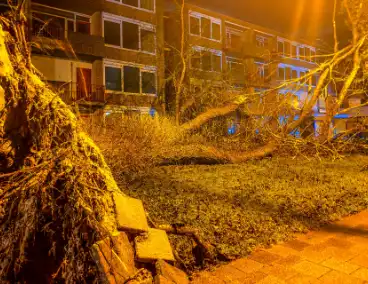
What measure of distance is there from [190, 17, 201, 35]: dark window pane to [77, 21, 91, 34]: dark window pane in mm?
8017

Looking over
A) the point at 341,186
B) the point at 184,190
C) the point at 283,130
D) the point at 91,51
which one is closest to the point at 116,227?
the point at 184,190

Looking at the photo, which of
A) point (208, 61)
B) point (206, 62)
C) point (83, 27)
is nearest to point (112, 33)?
point (83, 27)

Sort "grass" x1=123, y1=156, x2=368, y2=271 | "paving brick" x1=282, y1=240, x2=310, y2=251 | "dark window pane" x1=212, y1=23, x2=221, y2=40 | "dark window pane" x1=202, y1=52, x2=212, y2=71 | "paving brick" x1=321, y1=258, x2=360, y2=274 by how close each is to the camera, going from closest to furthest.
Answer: "paving brick" x1=321, y1=258, x2=360, y2=274, "paving brick" x1=282, y1=240, x2=310, y2=251, "grass" x1=123, y1=156, x2=368, y2=271, "dark window pane" x1=202, y1=52, x2=212, y2=71, "dark window pane" x1=212, y1=23, x2=221, y2=40

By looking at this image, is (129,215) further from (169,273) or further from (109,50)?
(109,50)

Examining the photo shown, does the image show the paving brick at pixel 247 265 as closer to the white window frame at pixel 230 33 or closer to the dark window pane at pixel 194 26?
the dark window pane at pixel 194 26

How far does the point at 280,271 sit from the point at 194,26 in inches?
922

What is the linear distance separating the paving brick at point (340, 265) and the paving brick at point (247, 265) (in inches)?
27.9

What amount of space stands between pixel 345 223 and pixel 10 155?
4.68 m

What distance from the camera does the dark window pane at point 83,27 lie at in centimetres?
1960

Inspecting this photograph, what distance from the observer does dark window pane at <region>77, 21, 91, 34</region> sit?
19.6 m

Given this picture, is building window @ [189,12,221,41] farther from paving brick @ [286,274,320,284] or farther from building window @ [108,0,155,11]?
paving brick @ [286,274,320,284]

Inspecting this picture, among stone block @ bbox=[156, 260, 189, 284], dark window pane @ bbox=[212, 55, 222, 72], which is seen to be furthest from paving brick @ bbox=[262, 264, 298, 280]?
dark window pane @ bbox=[212, 55, 222, 72]

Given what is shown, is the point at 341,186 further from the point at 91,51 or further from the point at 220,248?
the point at 91,51

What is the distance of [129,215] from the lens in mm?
3012
